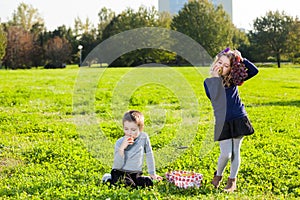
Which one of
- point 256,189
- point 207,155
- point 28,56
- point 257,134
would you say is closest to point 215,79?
point 256,189

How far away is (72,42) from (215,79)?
201 ft

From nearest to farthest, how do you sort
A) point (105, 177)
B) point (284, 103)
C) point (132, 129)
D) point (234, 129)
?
1. point (234, 129)
2. point (132, 129)
3. point (105, 177)
4. point (284, 103)

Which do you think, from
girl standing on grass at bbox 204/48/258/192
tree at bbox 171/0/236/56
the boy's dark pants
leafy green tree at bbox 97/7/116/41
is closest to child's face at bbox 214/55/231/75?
girl standing on grass at bbox 204/48/258/192

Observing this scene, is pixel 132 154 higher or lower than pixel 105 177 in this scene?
higher

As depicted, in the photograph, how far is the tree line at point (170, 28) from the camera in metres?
53.6

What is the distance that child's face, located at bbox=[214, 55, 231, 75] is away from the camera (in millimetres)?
5414

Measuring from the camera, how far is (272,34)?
61.3 m

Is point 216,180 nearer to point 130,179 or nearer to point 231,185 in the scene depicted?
point 231,185

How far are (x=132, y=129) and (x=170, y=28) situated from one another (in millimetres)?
53399

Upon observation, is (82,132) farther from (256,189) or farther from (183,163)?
(256,189)

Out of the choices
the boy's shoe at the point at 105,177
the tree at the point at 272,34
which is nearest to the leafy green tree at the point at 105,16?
the tree at the point at 272,34

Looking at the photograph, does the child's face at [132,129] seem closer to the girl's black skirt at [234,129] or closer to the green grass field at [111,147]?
the green grass field at [111,147]

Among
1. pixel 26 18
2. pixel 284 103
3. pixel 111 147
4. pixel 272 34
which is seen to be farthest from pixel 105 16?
pixel 111 147

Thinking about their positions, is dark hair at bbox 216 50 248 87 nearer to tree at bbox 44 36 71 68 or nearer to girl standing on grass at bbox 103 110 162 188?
girl standing on grass at bbox 103 110 162 188
